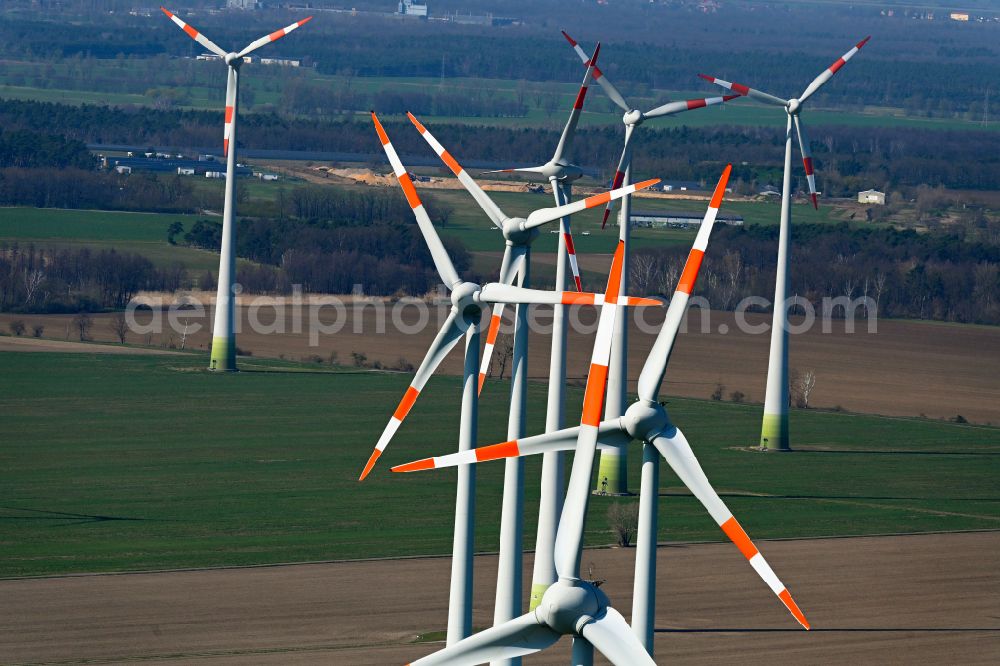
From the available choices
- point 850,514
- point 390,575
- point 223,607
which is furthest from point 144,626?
point 850,514

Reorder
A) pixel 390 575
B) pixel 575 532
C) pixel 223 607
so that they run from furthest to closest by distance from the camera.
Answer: pixel 390 575, pixel 223 607, pixel 575 532

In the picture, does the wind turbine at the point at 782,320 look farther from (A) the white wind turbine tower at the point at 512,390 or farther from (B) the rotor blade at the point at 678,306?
(B) the rotor blade at the point at 678,306

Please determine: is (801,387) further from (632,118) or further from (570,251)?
(570,251)

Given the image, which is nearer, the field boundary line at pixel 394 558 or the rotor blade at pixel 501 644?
the rotor blade at pixel 501 644

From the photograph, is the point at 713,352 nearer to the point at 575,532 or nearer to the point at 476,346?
the point at 476,346

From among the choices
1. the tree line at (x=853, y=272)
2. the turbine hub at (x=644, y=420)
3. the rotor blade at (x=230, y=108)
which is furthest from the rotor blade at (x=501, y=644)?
the tree line at (x=853, y=272)

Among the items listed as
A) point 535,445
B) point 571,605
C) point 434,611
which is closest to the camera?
point 571,605

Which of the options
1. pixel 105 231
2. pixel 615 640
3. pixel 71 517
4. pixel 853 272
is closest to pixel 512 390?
pixel 615 640
